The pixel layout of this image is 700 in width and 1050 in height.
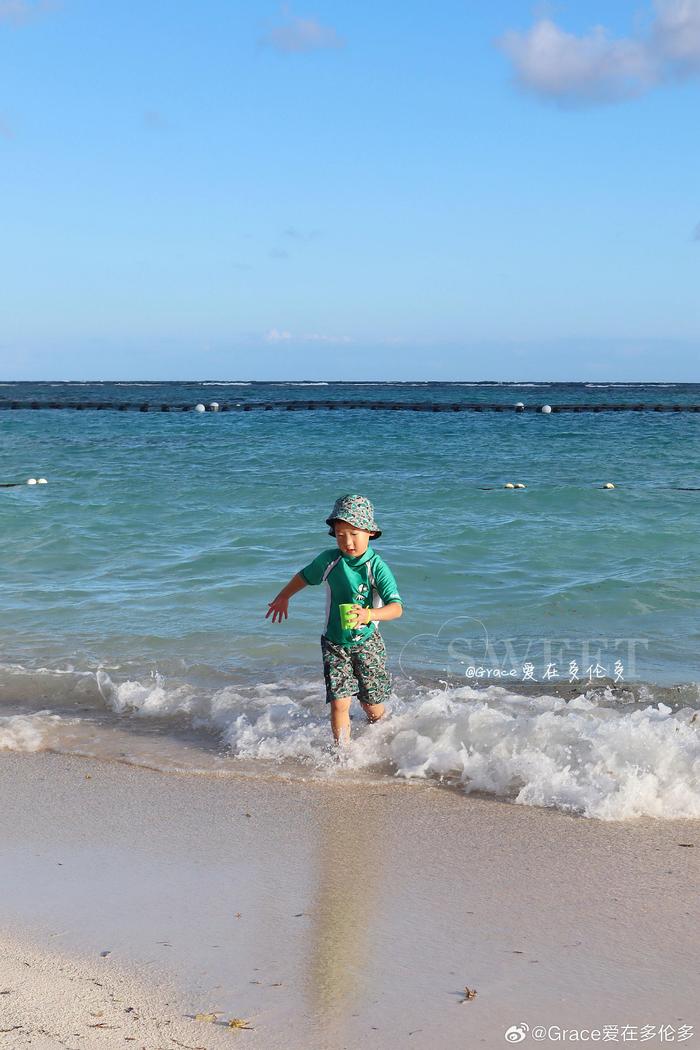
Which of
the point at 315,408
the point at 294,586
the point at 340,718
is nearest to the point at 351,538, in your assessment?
the point at 294,586

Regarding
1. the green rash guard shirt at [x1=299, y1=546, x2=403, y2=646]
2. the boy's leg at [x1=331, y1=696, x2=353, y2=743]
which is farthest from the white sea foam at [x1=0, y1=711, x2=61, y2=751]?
the green rash guard shirt at [x1=299, y1=546, x2=403, y2=646]

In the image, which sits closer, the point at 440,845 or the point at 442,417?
the point at 440,845

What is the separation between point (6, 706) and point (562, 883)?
12.4 ft

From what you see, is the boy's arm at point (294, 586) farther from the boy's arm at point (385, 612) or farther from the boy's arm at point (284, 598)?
the boy's arm at point (385, 612)

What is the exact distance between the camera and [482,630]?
8039 millimetres

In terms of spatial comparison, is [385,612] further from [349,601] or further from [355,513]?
[355,513]

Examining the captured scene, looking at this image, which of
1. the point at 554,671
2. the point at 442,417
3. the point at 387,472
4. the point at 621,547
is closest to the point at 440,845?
the point at 554,671

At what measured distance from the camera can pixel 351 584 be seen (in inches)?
202

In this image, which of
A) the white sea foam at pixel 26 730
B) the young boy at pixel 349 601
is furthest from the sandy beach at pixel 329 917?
the white sea foam at pixel 26 730

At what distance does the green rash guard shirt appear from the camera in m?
5.12

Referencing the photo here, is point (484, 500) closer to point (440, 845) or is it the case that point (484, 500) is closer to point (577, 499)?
point (577, 499)

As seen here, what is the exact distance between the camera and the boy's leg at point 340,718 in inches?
205

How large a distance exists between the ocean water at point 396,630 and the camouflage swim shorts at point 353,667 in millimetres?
287

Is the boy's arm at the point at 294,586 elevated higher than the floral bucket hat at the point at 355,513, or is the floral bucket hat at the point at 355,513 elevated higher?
the floral bucket hat at the point at 355,513
